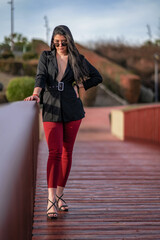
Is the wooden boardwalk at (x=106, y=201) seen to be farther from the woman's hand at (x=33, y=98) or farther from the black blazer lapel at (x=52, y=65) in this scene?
the black blazer lapel at (x=52, y=65)

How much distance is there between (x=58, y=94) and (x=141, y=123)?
7.11 m

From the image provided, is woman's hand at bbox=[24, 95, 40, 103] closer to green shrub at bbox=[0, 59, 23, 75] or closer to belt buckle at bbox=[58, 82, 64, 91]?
belt buckle at bbox=[58, 82, 64, 91]

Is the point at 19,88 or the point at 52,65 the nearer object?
the point at 52,65

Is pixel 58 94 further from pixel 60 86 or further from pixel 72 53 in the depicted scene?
pixel 72 53

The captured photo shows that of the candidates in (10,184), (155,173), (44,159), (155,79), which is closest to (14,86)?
(155,79)

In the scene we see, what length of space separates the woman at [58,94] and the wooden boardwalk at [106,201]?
0.24 meters

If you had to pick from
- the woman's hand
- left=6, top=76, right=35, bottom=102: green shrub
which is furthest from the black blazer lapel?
left=6, top=76, right=35, bottom=102: green shrub

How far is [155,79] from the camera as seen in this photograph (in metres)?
29.9

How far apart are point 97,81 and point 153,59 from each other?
101 ft

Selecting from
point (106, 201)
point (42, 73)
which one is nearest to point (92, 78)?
point (42, 73)

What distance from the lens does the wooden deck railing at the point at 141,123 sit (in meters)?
9.72

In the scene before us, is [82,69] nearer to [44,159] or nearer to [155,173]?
[155,173]

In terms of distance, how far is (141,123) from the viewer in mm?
9773

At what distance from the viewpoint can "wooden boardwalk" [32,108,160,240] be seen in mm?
2682
